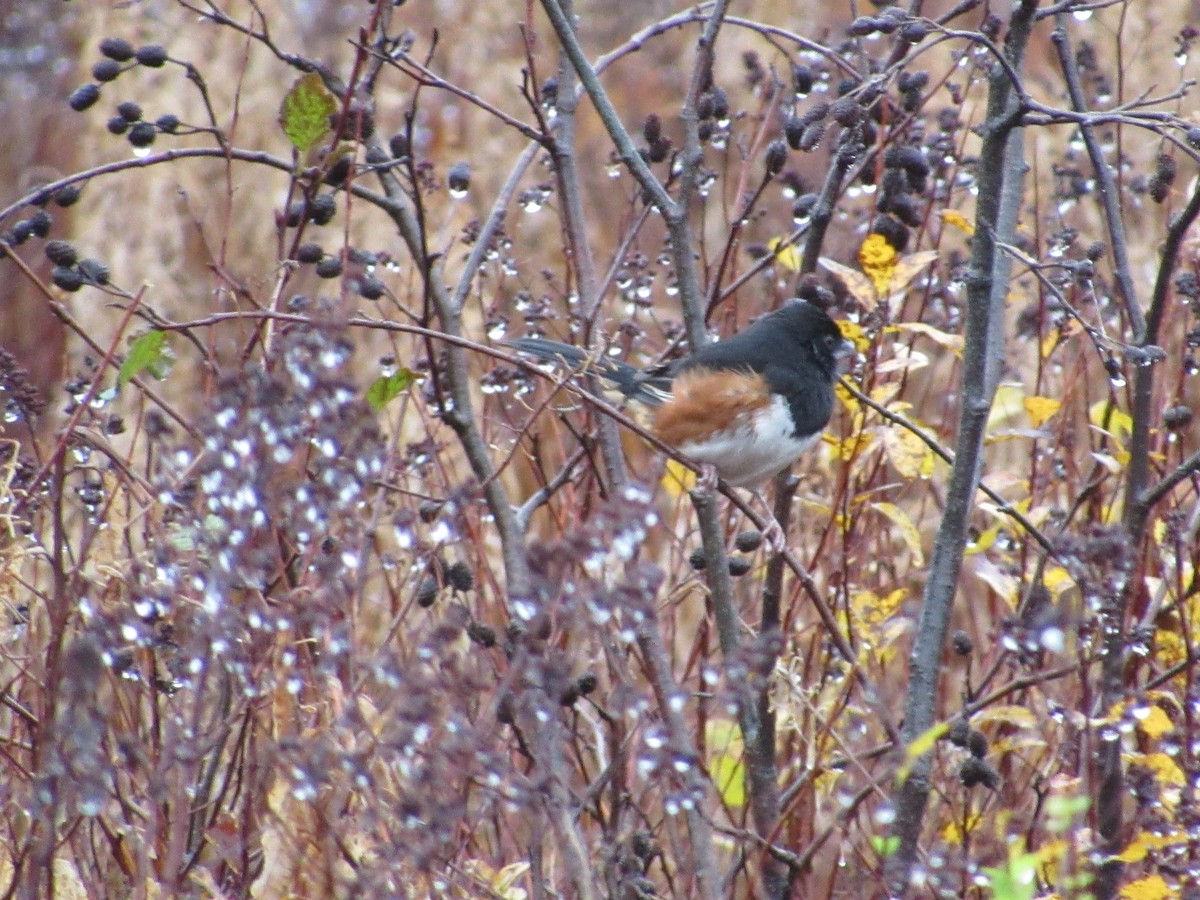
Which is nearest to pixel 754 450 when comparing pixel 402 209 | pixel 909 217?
pixel 909 217

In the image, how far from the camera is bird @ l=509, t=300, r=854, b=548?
2656 mm

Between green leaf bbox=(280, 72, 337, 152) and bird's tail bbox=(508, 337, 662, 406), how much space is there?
17.2 inches

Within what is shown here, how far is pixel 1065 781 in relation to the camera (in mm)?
1573

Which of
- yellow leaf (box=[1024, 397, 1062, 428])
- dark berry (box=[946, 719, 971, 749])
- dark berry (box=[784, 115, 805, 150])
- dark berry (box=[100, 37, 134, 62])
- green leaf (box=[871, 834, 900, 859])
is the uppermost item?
dark berry (box=[100, 37, 134, 62])

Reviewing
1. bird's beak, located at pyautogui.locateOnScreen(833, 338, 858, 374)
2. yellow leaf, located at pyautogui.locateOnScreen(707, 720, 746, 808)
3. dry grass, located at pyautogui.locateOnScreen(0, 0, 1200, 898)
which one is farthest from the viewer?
bird's beak, located at pyautogui.locateOnScreen(833, 338, 858, 374)

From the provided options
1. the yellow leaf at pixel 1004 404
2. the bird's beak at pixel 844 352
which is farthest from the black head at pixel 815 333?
the yellow leaf at pixel 1004 404

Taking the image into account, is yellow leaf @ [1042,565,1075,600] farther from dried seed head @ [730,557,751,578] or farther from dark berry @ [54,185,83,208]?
dark berry @ [54,185,83,208]

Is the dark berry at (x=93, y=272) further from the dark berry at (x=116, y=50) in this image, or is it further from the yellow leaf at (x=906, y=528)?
the yellow leaf at (x=906, y=528)

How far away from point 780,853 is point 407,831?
2.25 ft

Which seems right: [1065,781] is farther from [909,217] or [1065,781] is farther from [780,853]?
[909,217]

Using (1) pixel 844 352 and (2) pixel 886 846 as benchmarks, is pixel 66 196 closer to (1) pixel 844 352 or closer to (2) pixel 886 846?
(2) pixel 886 846

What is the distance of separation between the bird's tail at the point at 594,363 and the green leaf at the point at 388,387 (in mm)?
214

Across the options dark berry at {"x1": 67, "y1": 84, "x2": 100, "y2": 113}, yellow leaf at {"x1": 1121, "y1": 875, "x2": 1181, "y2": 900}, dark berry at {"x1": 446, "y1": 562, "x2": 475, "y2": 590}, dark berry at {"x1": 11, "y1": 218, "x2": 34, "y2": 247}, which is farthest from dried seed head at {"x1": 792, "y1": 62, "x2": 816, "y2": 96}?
yellow leaf at {"x1": 1121, "y1": 875, "x2": 1181, "y2": 900}

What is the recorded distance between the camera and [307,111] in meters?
1.81
